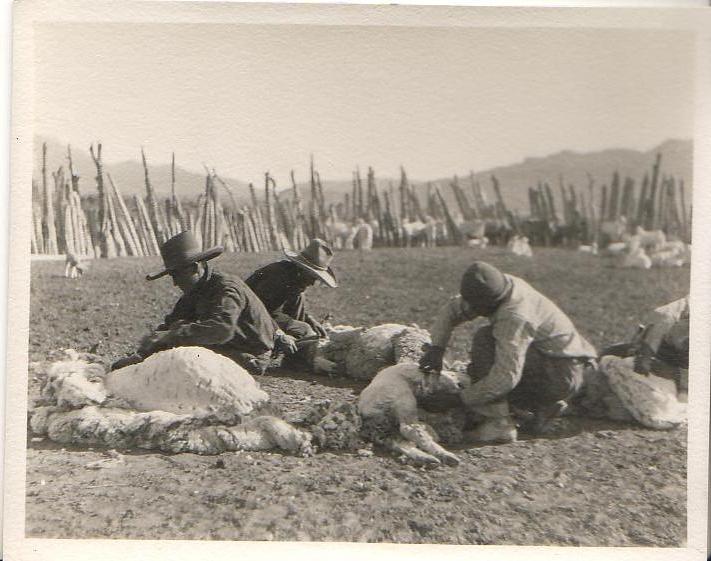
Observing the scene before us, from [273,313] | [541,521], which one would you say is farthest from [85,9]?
[541,521]

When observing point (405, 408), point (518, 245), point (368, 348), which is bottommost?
point (405, 408)

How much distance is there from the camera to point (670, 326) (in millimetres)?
4840

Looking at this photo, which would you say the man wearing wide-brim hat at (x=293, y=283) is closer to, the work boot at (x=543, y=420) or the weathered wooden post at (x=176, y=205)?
the weathered wooden post at (x=176, y=205)

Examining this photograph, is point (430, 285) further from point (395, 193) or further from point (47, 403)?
point (47, 403)

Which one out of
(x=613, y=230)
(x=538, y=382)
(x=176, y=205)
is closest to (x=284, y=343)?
(x=176, y=205)

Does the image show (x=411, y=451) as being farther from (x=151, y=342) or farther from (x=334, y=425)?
(x=151, y=342)

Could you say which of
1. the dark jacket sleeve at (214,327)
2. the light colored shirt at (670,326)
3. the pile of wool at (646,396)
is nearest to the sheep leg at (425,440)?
the pile of wool at (646,396)

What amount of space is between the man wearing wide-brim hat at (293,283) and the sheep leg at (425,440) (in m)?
0.81

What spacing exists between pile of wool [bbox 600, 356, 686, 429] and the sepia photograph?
2 cm

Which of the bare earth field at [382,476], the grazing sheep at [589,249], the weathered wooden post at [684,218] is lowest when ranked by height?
the bare earth field at [382,476]

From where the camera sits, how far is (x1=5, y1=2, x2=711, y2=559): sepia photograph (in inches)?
185

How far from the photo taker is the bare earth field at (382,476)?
4.60m

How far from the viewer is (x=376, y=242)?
502 cm

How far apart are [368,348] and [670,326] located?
6.74 feet
